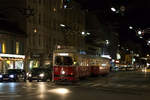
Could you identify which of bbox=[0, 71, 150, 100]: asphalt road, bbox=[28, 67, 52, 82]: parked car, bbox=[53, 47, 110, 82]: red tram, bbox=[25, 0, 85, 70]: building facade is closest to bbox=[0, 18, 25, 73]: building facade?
bbox=[25, 0, 85, 70]: building facade

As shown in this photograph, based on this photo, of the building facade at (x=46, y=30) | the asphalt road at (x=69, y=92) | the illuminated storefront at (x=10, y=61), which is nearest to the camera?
the asphalt road at (x=69, y=92)

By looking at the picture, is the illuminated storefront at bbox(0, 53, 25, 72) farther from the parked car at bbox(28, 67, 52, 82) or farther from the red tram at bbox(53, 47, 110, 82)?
the red tram at bbox(53, 47, 110, 82)

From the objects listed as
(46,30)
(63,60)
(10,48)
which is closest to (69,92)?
(63,60)

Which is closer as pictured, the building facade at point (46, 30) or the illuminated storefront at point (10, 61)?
the illuminated storefront at point (10, 61)

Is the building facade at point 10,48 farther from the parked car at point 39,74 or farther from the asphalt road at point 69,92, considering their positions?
the asphalt road at point 69,92

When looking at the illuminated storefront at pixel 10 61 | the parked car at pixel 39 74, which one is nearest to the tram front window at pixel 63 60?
the parked car at pixel 39 74

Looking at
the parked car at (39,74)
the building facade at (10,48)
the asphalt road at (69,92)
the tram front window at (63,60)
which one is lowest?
the asphalt road at (69,92)

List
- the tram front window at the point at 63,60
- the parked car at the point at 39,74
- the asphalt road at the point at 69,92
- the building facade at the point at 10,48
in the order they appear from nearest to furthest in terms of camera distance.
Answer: the asphalt road at the point at 69,92 < the tram front window at the point at 63,60 < the parked car at the point at 39,74 < the building facade at the point at 10,48

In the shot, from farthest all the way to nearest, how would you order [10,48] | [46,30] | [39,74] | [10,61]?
[46,30], [10,61], [10,48], [39,74]

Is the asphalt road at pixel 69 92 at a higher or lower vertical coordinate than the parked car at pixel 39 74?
lower

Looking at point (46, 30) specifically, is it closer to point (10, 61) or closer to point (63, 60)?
point (10, 61)

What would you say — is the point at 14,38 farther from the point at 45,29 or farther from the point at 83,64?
the point at 83,64

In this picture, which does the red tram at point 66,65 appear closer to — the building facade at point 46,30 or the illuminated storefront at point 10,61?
the illuminated storefront at point 10,61

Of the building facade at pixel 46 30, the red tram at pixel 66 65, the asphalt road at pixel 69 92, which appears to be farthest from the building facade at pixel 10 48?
the asphalt road at pixel 69 92
